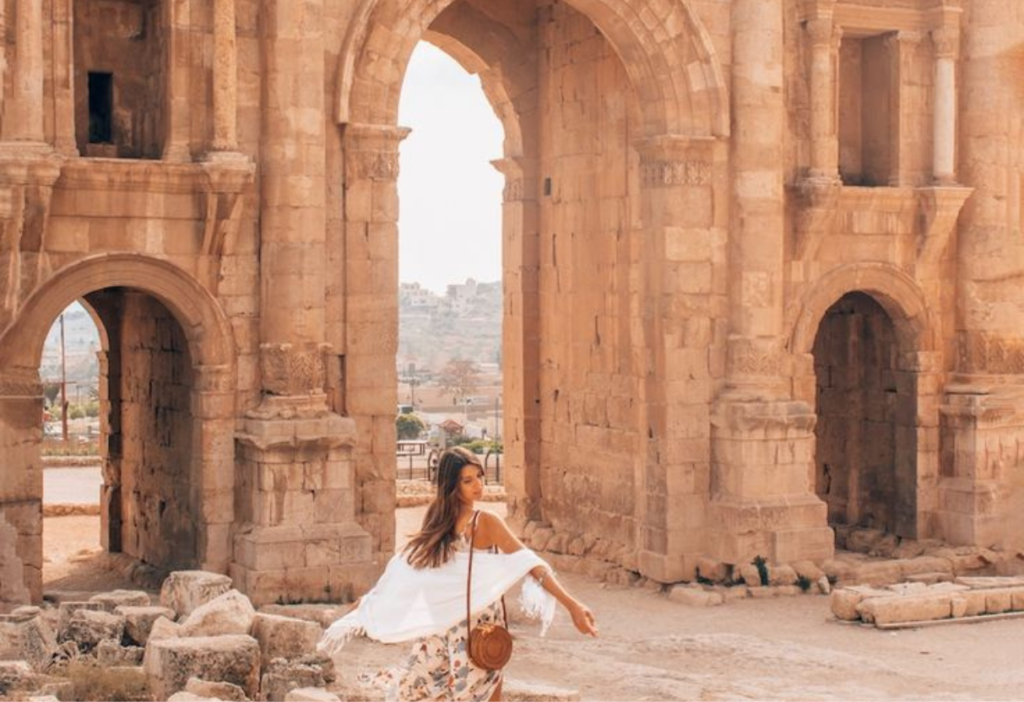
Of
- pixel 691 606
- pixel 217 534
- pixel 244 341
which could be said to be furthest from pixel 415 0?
pixel 691 606

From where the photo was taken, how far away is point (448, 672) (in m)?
7.49

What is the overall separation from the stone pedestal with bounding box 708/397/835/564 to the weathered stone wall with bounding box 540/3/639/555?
107 cm

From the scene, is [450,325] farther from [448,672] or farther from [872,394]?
[448,672]

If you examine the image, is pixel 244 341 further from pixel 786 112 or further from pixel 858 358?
pixel 858 358

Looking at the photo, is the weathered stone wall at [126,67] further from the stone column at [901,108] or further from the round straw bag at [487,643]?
the round straw bag at [487,643]

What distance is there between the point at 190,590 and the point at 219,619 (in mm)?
1117

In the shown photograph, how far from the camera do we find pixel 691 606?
16438mm

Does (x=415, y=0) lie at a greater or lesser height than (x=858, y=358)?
greater

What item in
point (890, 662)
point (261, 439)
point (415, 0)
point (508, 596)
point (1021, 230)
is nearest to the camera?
point (890, 662)

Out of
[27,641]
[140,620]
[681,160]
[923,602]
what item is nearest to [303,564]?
[140,620]

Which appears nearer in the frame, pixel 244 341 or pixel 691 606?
pixel 244 341

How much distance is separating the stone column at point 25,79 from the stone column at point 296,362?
6.72 feet

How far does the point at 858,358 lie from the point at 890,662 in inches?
251

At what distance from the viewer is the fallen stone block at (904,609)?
15.0 m
